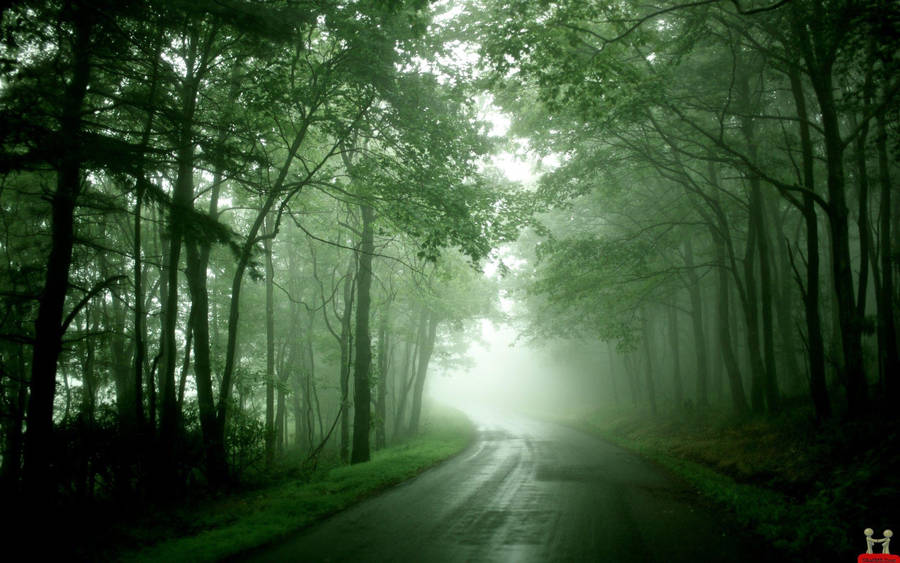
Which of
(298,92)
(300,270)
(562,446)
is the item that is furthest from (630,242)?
(300,270)

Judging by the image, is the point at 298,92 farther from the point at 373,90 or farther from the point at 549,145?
the point at 549,145

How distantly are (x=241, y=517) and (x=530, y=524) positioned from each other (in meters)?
4.51

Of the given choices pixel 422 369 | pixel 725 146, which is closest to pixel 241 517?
pixel 725 146

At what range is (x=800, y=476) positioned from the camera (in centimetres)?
870

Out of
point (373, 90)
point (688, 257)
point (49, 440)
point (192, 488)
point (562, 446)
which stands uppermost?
point (373, 90)

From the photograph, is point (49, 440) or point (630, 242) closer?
point (49, 440)

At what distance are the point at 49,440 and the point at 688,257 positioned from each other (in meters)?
20.4

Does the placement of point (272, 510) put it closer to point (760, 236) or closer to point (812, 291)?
point (812, 291)

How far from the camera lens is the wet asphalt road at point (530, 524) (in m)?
5.77

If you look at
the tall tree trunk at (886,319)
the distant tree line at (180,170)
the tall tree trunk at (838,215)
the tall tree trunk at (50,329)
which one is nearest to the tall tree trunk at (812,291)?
the tall tree trunk at (838,215)

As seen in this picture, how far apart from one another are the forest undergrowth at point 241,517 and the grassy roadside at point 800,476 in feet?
20.7

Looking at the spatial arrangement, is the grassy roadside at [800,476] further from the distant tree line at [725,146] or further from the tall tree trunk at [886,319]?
the tall tree trunk at [886,319]

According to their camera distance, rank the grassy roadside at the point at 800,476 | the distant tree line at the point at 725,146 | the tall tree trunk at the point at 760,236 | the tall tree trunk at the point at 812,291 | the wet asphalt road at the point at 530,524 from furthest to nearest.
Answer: the tall tree trunk at the point at 760,236, the tall tree trunk at the point at 812,291, the distant tree line at the point at 725,146, the grassy roadside at the point at 800,476, the wet asphalt road at the point at 530,524

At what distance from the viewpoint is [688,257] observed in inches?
794
